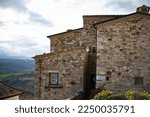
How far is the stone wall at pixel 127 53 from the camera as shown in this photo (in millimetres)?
17156

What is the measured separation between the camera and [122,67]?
17188mm

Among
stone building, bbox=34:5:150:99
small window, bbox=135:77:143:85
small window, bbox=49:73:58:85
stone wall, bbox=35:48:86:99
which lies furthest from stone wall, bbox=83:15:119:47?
small window, bbox=135:77:143:85

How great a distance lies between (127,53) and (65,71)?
163 inches

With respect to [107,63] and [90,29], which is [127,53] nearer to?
[107,63]

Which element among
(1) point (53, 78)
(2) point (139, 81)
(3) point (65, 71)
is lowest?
(2) point (139, 81)

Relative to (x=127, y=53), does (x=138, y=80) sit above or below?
below

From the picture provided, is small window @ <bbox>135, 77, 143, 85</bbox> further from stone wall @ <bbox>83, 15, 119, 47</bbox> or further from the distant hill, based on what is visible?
the distant hill

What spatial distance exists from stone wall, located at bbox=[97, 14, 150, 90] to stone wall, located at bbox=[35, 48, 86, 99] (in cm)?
155

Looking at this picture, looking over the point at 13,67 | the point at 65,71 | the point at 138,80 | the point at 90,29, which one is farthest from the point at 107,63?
the point at 13,67

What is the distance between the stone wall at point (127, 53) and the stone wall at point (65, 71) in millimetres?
1546

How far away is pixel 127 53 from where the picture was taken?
17250 millimetres

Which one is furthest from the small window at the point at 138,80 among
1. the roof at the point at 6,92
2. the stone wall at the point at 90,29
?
the roof at the point at 6,92

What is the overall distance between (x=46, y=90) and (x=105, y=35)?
5.31 metres

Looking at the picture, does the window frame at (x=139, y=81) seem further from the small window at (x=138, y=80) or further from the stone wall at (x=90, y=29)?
the stone wall at (x=90, y=29)
